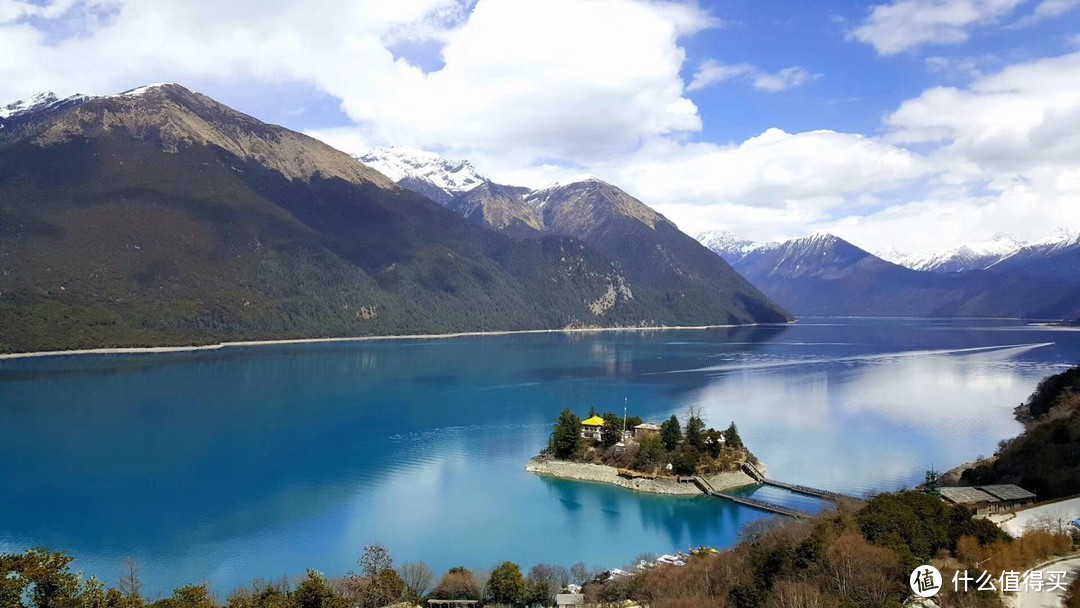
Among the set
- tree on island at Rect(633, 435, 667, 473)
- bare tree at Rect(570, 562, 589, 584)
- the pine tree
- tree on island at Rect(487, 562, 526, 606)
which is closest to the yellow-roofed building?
tree on island at Rect(633, 435, 667, 473)

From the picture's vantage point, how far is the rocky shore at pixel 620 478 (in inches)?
1823

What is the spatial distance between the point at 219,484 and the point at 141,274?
125 metres

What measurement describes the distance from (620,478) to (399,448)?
19027 millimetres

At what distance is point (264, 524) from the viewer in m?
39.1

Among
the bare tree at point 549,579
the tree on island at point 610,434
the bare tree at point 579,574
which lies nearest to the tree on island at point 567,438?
the tree on island at point 610,434

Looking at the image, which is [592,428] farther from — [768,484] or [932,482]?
[932,482]

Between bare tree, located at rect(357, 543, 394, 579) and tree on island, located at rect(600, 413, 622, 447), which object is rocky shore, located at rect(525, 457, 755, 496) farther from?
bare tree, located at rect(357, 543, 394, 579)

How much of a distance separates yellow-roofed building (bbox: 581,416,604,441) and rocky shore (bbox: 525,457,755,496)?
3.28 m

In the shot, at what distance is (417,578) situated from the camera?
101 feet

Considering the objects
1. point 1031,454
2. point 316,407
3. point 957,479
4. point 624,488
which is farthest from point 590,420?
point 316,407

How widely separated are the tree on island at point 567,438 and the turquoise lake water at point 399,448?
9.96 ft

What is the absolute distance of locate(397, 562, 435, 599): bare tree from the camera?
29.9m

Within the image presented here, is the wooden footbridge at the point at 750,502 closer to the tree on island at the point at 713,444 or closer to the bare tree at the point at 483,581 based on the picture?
the tree on island at the point at 713,444

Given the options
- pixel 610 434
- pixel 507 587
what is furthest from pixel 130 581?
pixel 610 434
